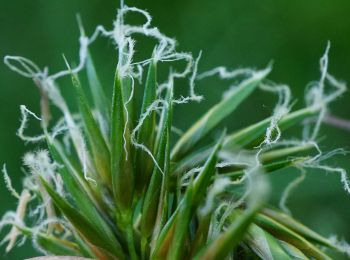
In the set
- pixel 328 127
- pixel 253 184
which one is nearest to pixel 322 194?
pixel 328 127

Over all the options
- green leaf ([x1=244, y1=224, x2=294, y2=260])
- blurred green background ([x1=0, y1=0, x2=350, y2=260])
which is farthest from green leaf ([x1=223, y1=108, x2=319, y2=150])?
blurred green background ([x1=0, y1=0, x2=350, y2=260])

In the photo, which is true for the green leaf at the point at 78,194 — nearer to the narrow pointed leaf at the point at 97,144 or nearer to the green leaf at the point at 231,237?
the narrow pointed leaf at the point at 97,144

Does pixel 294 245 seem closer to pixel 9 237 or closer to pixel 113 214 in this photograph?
pixel 113 214

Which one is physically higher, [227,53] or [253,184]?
[227,53]

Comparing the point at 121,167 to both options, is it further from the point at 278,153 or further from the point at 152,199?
the point at 278,153

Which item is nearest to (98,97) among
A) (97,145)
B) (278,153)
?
(97,145)

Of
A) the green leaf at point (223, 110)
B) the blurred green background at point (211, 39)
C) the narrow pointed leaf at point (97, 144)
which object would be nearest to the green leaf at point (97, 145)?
the narrow pointed leaf at point (97, 144)
